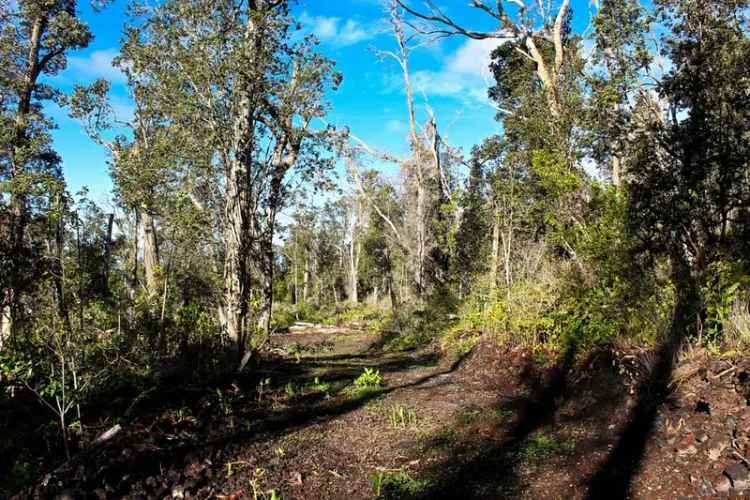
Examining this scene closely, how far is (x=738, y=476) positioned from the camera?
10.0 ft

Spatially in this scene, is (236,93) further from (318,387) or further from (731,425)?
(731,425)

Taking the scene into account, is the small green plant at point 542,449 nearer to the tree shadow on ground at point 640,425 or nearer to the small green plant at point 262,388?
the tree shadow on ground at point 640,425

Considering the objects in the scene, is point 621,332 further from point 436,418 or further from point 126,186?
point 126,186

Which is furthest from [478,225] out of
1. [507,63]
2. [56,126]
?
[56,126]

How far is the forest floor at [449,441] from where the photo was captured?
11.2 ft

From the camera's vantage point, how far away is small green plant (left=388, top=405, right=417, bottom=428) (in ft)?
17.0

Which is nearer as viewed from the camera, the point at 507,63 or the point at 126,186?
the point at 126,186

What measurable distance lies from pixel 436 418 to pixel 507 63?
62.8 ft

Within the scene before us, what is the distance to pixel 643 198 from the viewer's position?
5.75 metres

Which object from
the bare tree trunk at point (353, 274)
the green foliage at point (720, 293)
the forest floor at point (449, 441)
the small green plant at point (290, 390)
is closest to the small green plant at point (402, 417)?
the forest floor at point (449, 441)

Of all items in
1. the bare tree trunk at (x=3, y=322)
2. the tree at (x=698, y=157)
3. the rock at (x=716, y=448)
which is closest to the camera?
the rock at (x=716, y=448)

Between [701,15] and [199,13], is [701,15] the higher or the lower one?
the lower one

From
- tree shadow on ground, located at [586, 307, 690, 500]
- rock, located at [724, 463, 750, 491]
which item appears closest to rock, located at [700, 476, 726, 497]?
rock, located at [724, 463, 750, 491]

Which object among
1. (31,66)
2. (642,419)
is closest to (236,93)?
(642,419)
